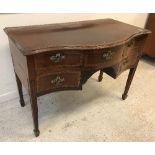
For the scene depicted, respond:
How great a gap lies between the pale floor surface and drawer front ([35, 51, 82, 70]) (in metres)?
0.55

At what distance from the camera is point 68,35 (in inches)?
48.6

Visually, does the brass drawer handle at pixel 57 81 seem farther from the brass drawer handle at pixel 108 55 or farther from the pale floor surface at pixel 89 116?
the pale floor surface at pixel 89 116

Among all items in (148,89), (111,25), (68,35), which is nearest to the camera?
(68,35)

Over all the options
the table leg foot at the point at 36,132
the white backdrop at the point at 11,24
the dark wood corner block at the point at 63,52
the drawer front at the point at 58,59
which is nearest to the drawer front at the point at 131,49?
the dark wood corner block at the point at 63,52

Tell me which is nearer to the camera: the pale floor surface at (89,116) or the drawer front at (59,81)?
the drawer front at (59,81)

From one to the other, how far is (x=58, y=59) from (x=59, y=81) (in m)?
0.16

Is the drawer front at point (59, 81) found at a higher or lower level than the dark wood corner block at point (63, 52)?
→ lower

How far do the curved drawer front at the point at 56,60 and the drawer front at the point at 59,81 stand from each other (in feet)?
0.19

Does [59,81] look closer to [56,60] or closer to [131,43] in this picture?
[56,60]

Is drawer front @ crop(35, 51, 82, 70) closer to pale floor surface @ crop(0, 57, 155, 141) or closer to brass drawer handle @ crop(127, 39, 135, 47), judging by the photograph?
brass drawer handle @ crop(127, 39, 135, 47)

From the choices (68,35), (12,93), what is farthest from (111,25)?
(12,93)

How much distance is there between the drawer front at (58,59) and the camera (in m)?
1.06

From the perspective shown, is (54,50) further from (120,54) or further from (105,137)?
(105,137)
